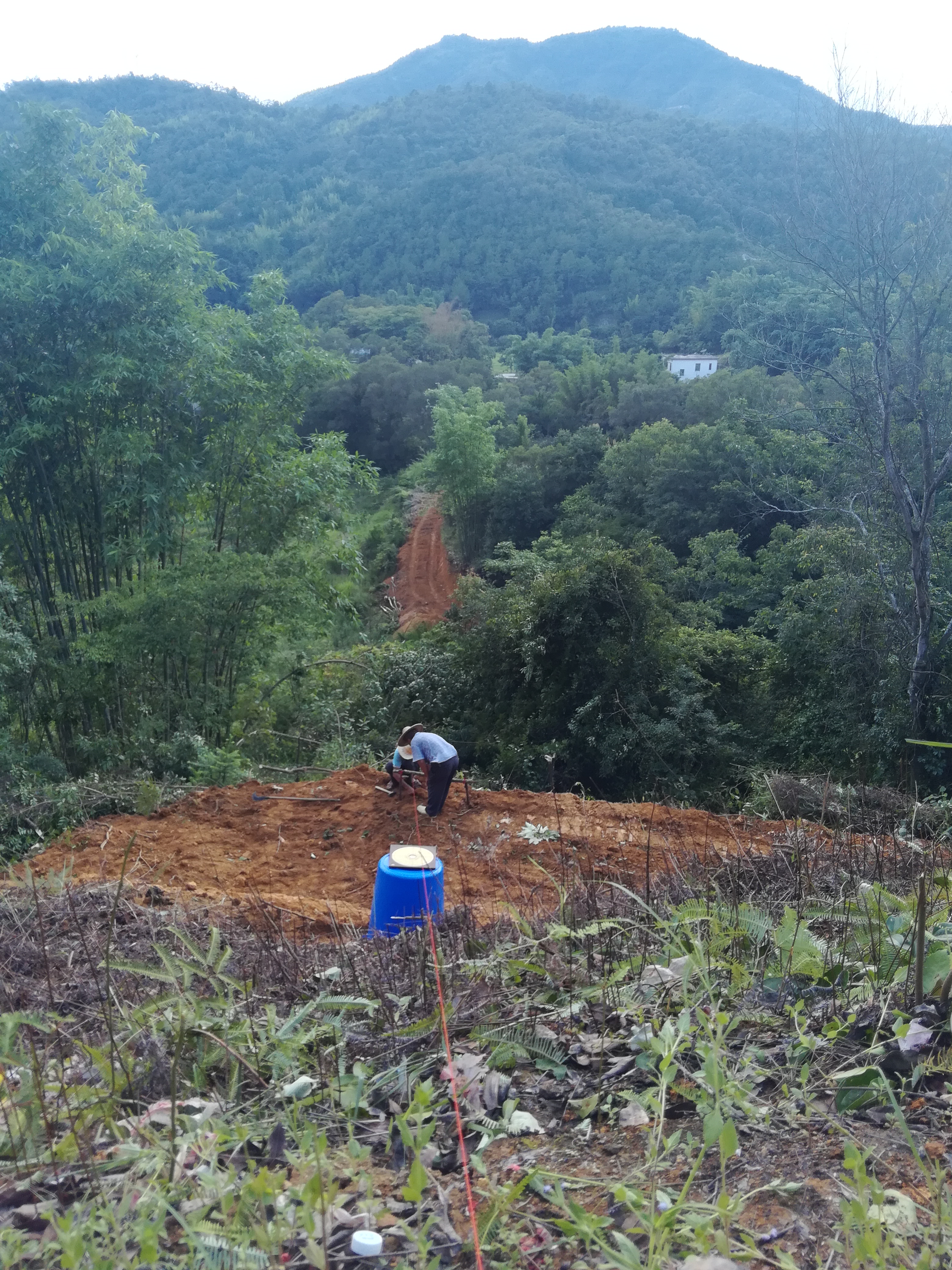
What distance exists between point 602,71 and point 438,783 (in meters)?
166

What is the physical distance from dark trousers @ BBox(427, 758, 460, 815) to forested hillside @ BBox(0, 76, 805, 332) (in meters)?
47.7

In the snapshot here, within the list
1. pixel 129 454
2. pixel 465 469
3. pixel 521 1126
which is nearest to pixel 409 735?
pixel 129 454

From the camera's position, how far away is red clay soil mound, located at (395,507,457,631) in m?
24.8

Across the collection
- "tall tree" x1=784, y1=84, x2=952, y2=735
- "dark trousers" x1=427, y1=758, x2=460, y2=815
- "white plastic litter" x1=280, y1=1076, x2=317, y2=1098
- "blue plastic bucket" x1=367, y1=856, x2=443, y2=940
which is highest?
"tall tree" x1=784, y1=84, x2=952, y2=735

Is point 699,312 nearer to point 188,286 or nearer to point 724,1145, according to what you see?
point 188,286

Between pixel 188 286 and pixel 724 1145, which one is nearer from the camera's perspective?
pixel 724 1145

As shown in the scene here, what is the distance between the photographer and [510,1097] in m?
1.97

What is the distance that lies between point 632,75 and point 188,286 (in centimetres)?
15712

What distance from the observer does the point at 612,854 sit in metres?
6.02

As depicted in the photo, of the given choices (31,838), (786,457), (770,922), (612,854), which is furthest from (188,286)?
(786,457)

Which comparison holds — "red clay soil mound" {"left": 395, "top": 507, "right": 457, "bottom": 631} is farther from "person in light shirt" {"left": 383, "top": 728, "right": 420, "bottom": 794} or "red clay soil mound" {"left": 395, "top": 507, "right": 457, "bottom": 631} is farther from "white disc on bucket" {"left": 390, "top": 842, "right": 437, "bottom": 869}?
"white disc on bucket" {"left": 390, "top": 842, "right": 437, "bottom": 869}

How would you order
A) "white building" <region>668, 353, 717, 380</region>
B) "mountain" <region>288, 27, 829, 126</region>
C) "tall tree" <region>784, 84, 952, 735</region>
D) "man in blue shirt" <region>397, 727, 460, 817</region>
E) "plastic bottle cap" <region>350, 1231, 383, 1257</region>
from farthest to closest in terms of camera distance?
"mountain" <region>288, 27, 829, 126</region> < "white building" <region>668, 353, 717, 380</region> < "tall tree" <region>784, 84, 952, 735</region> < "man in blue shirt" <region>397, 727, 460, 817</region> < "plastic bottle cap" <region>350, 1231, 383, 1257</region>

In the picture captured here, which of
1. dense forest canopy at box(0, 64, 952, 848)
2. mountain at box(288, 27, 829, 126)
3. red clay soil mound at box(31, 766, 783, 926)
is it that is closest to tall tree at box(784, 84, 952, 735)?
dense forest canopy at box(0, 64, 952, 848)

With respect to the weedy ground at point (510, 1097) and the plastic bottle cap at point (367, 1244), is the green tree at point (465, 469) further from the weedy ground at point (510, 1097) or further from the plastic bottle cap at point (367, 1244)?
the plastic bottle cap at point (367, 1244)
